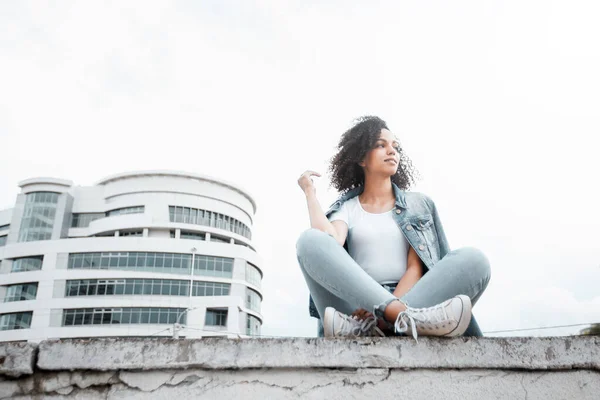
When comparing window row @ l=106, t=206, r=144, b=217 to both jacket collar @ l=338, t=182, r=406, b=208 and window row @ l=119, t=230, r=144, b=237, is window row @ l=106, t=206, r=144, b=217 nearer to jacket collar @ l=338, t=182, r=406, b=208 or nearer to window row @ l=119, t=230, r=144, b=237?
window row @ l=119, t=230, r=144, b=237

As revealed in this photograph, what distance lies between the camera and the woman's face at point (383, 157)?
8.66 feet

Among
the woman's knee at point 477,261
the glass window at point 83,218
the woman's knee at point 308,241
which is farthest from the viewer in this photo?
the glass window at point 83,218

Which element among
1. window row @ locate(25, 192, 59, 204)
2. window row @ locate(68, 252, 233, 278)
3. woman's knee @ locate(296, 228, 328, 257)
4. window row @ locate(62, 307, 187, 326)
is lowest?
woman's knee @ locate(296, 228, 328, 257)

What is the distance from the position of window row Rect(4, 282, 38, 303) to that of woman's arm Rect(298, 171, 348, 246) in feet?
116

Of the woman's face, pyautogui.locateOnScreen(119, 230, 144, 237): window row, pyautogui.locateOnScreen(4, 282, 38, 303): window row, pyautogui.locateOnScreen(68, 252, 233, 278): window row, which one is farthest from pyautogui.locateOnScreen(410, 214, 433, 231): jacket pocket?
pyautogui.locateOnScreen(4, 282, 38, 303): window row

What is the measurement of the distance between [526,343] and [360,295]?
596 millimetres

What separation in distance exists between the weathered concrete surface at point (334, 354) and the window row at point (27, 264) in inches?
1418

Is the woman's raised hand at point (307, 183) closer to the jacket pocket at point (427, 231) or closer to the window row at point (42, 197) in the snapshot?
the jacket pocket at point (427, 231)

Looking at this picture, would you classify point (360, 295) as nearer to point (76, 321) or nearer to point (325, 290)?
point (325, 290)

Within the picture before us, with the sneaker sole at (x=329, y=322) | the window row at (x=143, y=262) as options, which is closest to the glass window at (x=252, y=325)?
the window row at (x=143, y=262)

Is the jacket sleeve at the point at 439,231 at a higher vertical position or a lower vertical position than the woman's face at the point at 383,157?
lower

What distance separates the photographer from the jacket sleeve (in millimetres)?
2434

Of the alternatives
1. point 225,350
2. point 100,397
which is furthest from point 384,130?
point 100,397

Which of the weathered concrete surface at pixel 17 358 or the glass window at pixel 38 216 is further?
the glass window at pixel 38 216
